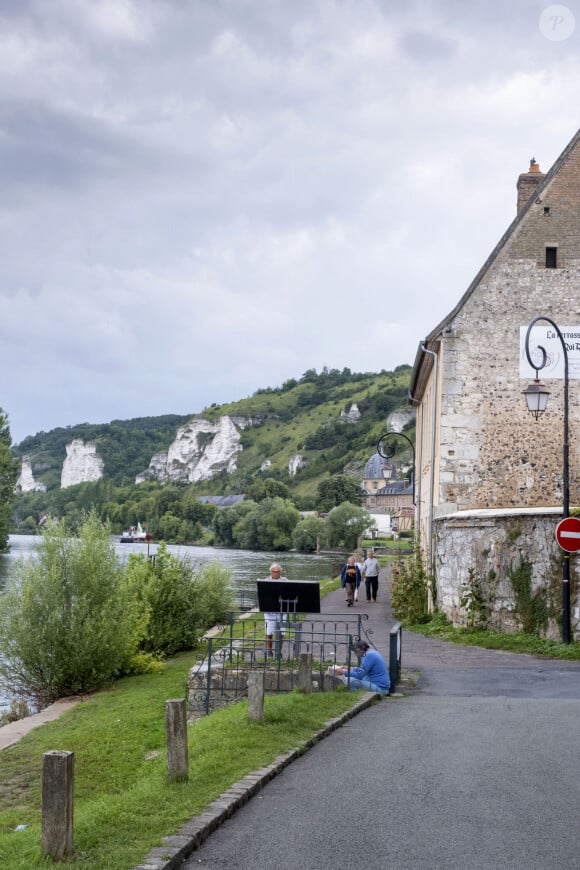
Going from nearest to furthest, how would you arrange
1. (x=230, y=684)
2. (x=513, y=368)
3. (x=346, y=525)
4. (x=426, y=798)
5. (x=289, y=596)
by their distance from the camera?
(x=426, y=798) → (x=230, y=684) → (x=289, y=596) → (x=513, y=368) → (x=346, y=525)

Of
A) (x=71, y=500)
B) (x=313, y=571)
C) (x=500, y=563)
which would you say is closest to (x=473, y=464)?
(x=500, y=563)

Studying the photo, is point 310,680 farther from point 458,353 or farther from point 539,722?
point 458,353

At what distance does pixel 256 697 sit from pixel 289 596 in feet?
13.4

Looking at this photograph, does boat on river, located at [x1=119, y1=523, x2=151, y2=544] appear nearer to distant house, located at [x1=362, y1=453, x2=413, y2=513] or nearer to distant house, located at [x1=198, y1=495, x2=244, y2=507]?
distant house, located at [x1=198, y1=495, x2=244, y2=507]

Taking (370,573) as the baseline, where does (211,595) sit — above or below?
below

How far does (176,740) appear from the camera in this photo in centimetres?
723

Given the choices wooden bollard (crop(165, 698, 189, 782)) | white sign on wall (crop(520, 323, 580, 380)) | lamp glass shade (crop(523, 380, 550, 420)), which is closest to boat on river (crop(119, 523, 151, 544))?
white sign on wall (crop(520, 323, 580, 380))

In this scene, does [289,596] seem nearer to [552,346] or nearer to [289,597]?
[289,597]

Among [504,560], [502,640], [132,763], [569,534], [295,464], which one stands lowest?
[132,763]

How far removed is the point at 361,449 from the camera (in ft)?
603

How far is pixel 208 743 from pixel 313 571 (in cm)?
5046

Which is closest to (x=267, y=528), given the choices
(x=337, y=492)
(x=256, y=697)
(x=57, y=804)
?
(x=337, y=492)

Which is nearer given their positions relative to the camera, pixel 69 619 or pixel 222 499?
pixel 69 619

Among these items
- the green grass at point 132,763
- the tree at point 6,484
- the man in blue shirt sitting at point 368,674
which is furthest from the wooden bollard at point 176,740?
the tree at point 6,484
